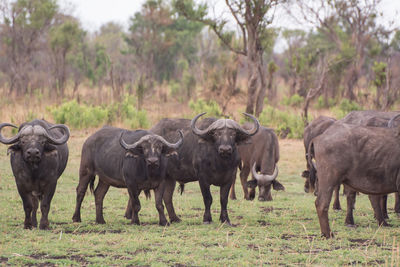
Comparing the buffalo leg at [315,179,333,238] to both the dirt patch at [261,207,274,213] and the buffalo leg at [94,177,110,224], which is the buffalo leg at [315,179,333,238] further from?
the buffalo leg at [94,177,110,224]

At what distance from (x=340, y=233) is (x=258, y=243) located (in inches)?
56.8

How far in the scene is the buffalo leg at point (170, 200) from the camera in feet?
29.5

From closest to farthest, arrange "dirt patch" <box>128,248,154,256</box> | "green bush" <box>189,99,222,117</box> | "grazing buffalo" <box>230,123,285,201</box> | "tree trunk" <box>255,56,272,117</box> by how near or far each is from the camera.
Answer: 1. "dirt patch" <box>128,248,154,256</box>
2. "grazing buffalo" <box>230,123,285,201</box>
3. "green bush" <box>189,99,222,117</box>
4. "tree trunk" <box>255,56,272,117</box>

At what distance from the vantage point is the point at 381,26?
3734 centimetres

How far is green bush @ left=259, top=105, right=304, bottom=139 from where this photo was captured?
21.8 metres

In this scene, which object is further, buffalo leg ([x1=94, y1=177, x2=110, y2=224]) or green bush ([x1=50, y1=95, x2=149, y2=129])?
green bush ([x1=50, y1=95, x2=149, y2=129])

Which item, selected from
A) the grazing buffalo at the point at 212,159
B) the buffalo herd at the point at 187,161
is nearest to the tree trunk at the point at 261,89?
the buffalo herd at the point at 187,161

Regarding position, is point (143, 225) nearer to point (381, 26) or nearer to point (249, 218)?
point (249, 218)

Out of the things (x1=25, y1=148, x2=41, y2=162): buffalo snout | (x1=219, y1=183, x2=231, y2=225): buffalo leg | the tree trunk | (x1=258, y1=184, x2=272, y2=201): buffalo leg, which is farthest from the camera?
the tree trunk

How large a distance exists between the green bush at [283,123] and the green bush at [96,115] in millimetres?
4877

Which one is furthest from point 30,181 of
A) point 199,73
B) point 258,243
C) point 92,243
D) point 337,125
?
point 199,73

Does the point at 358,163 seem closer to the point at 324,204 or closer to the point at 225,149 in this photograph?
the point at 324,204

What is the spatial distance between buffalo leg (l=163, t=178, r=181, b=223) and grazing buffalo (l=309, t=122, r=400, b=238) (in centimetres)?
249

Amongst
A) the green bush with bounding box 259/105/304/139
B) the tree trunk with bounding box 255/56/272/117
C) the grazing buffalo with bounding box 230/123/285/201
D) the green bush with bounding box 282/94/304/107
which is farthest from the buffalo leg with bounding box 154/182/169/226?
the green bush with bounding box 282/94/304/107
